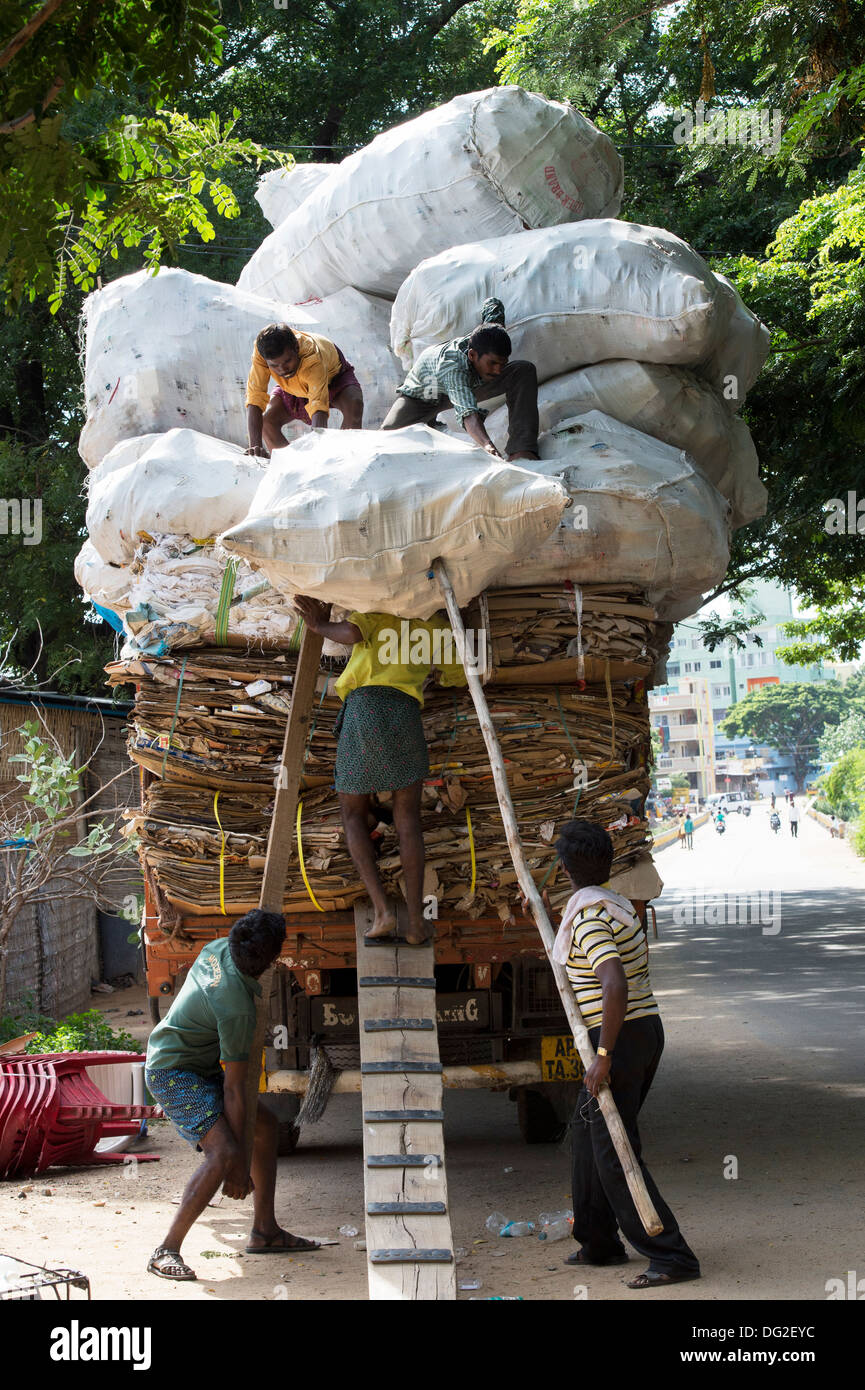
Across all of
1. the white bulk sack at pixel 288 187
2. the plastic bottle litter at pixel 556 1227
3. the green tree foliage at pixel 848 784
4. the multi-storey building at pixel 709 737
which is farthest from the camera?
the multi-storey building at pixel 709 737

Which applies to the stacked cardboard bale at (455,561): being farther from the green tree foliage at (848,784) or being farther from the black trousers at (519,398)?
the green tree foliage at (848,784)

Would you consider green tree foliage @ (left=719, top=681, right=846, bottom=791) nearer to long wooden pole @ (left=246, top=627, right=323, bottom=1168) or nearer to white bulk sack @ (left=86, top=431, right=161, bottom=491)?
white bulk sack @ (left=86, top=431, right=161, bottom=491)

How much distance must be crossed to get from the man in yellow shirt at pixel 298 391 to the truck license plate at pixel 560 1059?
2.57m

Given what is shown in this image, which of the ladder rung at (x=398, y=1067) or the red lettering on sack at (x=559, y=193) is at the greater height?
the red lettering on sack at (x=559, y=193)

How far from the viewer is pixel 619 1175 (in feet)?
13.2

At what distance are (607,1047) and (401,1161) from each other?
0.71m

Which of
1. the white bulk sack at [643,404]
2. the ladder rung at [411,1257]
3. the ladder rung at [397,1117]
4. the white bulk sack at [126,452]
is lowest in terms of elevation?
the ladder rung at [411,1257]

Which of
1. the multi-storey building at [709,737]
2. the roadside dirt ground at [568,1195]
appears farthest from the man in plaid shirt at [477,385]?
the multi-storey building at [709,737]

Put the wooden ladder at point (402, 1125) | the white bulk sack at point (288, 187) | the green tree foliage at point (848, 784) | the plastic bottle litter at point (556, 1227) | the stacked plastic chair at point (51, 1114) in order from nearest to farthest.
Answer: the wooden ladder at point (402, 1125), the plastic bottle litter at point (556, 1227), the stacked plastic chair at point (51, 1114), the white bulk sack at point (288, 187), the green tree foliage at point (848, 784)

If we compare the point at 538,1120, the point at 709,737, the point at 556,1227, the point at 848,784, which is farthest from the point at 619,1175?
the point at 709,737

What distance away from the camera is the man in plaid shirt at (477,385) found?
495 centimetres

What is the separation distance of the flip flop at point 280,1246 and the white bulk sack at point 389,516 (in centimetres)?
222

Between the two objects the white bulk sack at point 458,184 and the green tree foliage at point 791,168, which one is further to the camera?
the green tree foliage at point 791,168

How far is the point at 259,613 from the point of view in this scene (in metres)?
4.88
